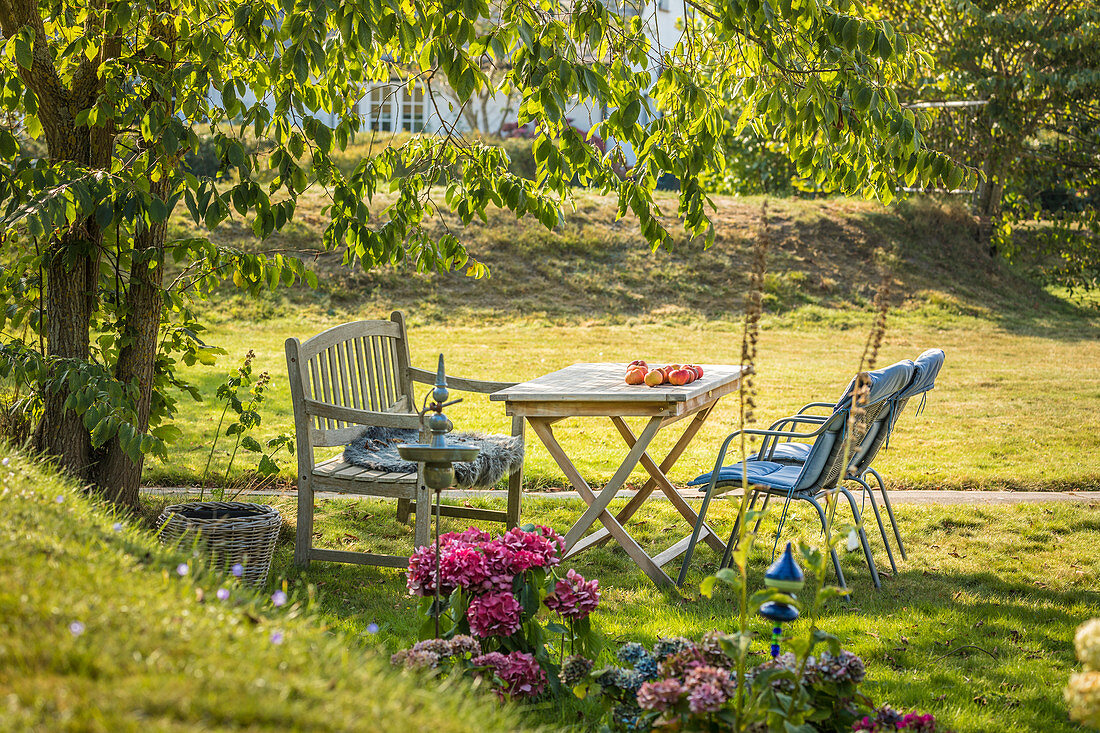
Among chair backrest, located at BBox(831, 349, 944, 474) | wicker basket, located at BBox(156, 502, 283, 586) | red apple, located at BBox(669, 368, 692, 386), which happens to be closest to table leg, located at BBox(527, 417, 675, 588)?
red apple, located at BBox(669, 368, 692, 386)

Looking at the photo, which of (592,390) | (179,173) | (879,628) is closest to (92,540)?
(179,173)

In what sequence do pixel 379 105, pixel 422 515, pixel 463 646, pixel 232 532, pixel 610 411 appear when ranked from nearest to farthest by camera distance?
pixel 463 646
pixel 232 532
pixel 422 515
pixel 610 411
pixel 379 105

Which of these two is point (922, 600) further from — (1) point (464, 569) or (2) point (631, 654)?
(1) point (464, 569)

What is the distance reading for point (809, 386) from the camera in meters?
11.4

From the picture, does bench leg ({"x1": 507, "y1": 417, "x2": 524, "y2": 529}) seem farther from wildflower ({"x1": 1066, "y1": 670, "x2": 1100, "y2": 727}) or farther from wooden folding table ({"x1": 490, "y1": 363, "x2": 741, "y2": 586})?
wildflower ({"x1": 1066, "y1": 670, "x2": 1100, "y2": 727})

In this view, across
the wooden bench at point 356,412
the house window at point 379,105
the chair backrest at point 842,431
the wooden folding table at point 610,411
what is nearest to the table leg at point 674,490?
the wooden folding table at point 610,411

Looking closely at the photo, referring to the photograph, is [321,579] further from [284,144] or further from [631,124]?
[631,124]

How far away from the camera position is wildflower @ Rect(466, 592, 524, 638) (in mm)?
2842

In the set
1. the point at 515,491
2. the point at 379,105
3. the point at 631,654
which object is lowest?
the point at 515,491

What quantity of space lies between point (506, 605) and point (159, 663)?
129 cm

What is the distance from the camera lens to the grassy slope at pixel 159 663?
1580 millimetres

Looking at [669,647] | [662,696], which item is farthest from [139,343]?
[662,696]

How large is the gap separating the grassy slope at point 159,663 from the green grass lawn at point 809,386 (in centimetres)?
443

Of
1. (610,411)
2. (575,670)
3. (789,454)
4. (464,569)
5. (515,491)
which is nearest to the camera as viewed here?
(575,670)
